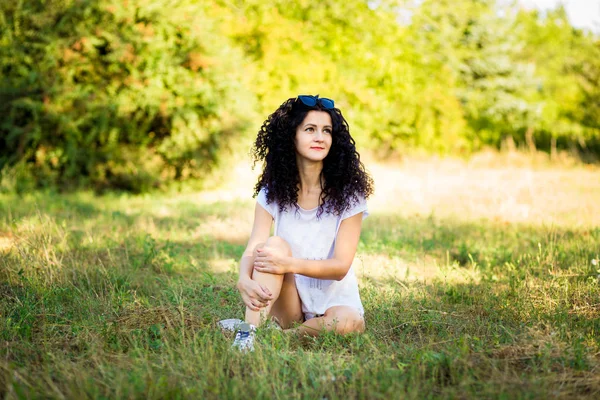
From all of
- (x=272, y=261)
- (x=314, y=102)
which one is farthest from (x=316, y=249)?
(x=314, y=102)

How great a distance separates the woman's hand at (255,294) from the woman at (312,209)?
0.32ft

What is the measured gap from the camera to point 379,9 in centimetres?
1512

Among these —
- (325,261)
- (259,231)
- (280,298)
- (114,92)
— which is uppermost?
(114,92)

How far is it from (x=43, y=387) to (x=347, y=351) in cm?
145

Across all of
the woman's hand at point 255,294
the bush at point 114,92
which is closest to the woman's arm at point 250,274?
the woman's hand at point 255,294

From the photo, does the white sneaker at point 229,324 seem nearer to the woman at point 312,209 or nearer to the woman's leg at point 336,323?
the woman at point 312,209

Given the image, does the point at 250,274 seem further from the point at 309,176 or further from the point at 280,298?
the point at 309,176

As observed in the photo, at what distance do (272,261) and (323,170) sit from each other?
2.47 ft

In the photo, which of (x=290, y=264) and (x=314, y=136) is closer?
(x=290, y=264)

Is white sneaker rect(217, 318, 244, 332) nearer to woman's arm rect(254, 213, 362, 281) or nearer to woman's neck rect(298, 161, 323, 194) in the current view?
woman's arm rect(254, 213, 362, 281)

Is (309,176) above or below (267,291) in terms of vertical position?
above

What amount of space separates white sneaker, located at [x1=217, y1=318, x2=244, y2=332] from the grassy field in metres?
0.06

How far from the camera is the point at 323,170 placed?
136 inches

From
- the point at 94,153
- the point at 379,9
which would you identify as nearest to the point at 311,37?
the point at 379,9
